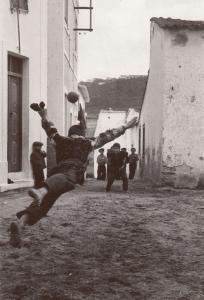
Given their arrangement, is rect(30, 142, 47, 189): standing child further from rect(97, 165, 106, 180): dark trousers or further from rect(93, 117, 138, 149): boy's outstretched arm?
rect(97, 165, 106, 180): dark trousers

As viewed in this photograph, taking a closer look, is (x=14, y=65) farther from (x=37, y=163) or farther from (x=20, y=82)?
(x=37, y=163)

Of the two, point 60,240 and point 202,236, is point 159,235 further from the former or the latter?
point 60,240

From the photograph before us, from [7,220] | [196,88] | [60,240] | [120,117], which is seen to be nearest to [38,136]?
[196,88]

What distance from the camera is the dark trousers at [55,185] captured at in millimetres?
5816

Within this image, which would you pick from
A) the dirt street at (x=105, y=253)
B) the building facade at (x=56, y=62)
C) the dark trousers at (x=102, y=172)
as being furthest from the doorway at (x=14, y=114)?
the dark trousers at (x=102, y=172)

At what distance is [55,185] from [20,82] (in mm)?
7669

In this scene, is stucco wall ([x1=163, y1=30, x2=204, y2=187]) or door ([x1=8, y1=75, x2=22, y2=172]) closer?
door ([x1=8, y1=75, x2=22, y2=172])

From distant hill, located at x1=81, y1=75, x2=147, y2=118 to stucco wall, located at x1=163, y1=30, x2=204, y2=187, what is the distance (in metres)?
33.8

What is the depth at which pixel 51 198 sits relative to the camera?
615cm

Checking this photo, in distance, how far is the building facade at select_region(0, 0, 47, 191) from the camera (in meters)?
12.3

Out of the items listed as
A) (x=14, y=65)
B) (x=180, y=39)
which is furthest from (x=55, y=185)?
(x=180, y=39)

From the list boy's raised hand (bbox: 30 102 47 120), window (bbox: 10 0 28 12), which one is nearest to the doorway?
window (bbox: 10 0 28 12)

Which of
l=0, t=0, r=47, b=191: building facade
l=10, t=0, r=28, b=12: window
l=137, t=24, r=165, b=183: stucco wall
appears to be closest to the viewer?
l=0, t=0, r=47, b=191: building facade

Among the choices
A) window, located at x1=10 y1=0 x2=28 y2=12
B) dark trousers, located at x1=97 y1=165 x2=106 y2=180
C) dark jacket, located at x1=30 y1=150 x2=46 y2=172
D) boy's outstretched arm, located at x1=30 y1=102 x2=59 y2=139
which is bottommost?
dark trousers, located at x1=97 y1=165 x2=106 y2=180
